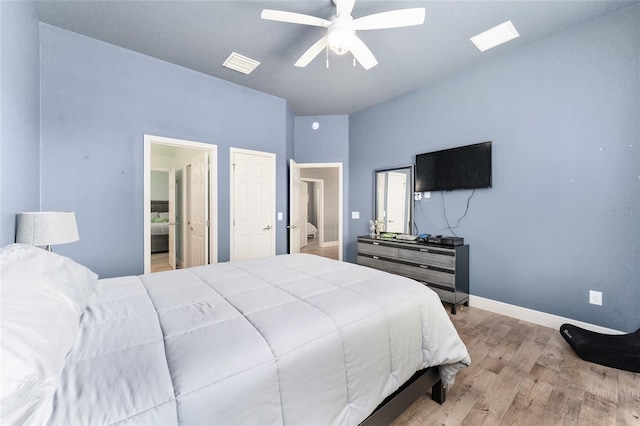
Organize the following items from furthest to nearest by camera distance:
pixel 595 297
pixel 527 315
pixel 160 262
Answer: pixel 160 262 → pixel 527 315 → pixel 595 297

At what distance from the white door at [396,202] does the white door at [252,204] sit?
187cm

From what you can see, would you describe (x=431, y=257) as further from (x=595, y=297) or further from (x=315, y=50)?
(x=315, y=50)

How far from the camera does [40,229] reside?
5.93 ft

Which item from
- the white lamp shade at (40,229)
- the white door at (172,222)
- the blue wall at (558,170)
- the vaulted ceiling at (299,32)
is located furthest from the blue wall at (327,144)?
the white lamp shade at (40,229)

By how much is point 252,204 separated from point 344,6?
2.71 metres

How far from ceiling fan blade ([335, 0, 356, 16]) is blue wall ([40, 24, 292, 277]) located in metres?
2.20

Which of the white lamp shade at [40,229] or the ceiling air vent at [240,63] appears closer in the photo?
the white lamp shade at [40,229]

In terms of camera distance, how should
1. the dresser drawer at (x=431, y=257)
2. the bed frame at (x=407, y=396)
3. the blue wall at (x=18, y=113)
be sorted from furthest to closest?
the dresser drawer at (x=431, y=257), the blue wall at (x=18, y=113), the bed frame at (x=407, y=396)

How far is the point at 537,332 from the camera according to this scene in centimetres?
249

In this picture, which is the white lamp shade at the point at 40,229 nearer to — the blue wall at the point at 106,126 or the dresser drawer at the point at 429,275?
the blue wall at the point at 106,126

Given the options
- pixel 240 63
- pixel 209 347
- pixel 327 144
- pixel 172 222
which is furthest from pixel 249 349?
pixel 172 222

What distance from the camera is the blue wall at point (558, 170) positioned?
223 centimetres

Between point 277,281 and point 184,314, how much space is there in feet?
2.04

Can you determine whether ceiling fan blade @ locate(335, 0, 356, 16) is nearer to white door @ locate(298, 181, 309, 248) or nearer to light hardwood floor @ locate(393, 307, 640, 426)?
light hardwood floor @ locate(393, 307, 640, 426)
